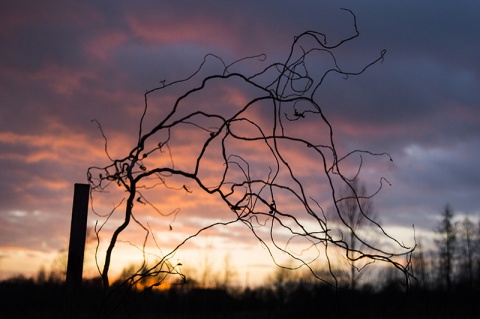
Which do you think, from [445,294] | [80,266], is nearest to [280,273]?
[445,294]

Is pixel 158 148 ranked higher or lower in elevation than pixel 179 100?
lower

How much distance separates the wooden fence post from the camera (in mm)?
1730

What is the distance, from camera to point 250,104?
63.8 inches

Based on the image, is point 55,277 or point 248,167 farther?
point 55,277

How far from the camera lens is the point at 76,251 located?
1.75 m

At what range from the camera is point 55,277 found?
30297mm

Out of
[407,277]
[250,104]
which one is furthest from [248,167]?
[407,277]

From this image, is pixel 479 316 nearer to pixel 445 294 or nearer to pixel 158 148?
pixel 445 294

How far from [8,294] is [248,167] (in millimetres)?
32474

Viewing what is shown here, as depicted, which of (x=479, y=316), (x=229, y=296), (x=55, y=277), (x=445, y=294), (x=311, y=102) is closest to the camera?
(x=311, y=102)

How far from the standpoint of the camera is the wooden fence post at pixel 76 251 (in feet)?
5.68

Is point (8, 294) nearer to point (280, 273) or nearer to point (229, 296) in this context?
point (229, 296)

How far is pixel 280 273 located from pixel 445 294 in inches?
521

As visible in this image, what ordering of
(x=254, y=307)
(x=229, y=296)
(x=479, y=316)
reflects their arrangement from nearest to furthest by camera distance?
(x=479, y=316) < (x=229, y=296) < (x=254, y=307)
